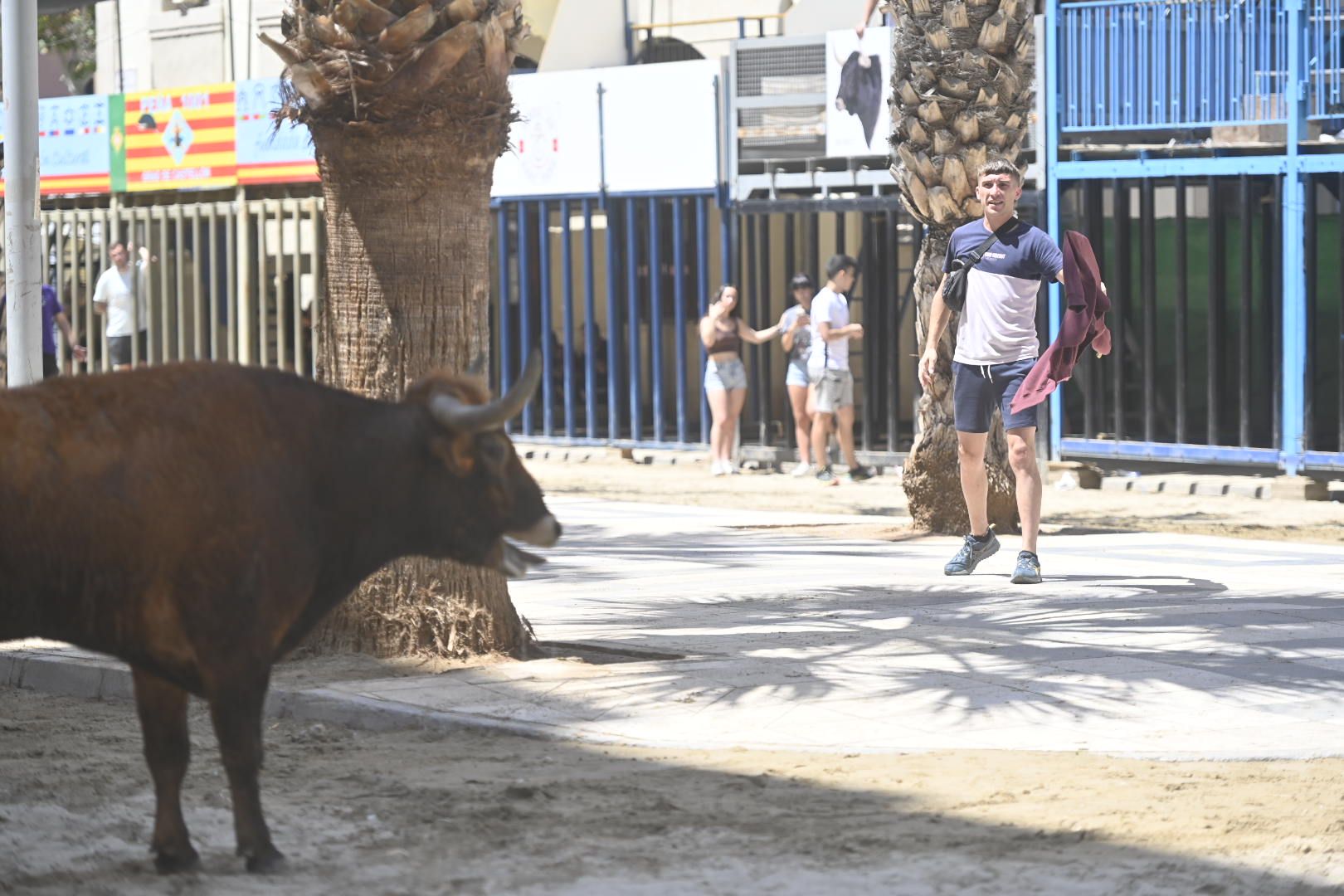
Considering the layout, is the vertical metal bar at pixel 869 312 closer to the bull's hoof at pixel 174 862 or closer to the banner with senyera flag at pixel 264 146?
the banner with senyera flag at pixel 264 146

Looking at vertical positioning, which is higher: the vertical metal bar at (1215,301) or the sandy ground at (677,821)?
the vertical metal bar at (1215,301)

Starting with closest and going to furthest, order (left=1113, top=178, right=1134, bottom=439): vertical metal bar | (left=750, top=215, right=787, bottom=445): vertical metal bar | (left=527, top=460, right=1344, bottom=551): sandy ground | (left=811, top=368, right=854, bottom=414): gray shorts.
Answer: (left=527, top=460, right=1344, bottom=551): sandy ground → (left=1113, top=178, right=1134, bottom=439): vertical metal bar → (left=811, top=368, right=854, bottom=414): gray shorts → (left=750, top=215, right=787, bottom=445): vertical metal bar

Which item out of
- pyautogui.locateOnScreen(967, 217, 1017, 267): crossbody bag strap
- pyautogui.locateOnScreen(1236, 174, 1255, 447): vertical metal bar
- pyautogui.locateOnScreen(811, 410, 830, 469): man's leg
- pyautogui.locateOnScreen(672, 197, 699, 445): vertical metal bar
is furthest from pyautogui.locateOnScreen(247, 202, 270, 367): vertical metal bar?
pyautogui.locateOnScreen(967, 217, 1017, 267): crossbody bag strap

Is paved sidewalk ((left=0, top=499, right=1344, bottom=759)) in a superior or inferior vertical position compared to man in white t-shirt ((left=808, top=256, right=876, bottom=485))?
inferior

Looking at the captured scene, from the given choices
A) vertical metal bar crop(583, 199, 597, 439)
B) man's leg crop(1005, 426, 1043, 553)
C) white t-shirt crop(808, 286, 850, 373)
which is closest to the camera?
man's leg crop(1005, 426, 1043, 553)

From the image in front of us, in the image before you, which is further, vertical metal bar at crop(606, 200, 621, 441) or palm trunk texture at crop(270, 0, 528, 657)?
vertical metal bar at crop(606, 200, 621, 441)

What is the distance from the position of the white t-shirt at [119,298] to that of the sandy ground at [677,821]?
15140 mm

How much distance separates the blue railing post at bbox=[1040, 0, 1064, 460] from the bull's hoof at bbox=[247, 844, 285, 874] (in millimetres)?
12716

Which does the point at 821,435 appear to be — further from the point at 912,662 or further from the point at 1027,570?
the point at 912,662

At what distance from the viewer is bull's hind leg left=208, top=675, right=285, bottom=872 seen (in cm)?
538

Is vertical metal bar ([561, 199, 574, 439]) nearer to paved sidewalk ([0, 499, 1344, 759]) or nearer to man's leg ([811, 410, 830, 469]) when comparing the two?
man's leg ([811, 410, 830, 469])

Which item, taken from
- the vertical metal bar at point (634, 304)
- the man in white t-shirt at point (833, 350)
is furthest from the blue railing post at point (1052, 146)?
the vertical metal bar at point (634, 304)

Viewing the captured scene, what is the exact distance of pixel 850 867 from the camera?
5508mm

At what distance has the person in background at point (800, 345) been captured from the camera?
1816cm
